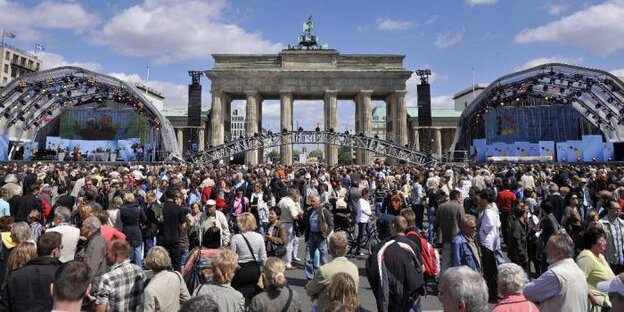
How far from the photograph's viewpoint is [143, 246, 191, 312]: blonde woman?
4539 millimetres

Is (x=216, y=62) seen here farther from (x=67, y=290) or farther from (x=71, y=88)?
(x=67, y=290)

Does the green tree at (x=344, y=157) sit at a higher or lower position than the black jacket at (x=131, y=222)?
higher

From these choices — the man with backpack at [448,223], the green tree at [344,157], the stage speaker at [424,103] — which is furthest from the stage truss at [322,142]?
the green tree at [344,157]

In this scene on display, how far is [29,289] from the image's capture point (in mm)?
4301

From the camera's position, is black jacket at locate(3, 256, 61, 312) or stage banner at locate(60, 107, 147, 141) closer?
black jacket at locate(3, 256, 61, 312)

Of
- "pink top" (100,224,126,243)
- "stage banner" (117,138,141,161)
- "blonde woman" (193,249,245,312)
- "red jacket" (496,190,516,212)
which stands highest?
"stage banner" (117,138,141,161)

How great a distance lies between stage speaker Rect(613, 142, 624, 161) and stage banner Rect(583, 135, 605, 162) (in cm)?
93

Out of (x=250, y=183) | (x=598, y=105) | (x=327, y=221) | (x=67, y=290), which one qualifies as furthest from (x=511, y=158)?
(x=67, y=290)

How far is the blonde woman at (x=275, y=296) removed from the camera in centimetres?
421

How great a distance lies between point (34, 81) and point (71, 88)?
3132 millimetres

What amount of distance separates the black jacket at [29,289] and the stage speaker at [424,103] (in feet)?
124

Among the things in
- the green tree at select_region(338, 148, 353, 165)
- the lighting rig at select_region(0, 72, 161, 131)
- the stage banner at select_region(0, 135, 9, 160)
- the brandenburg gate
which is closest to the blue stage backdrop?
the brandenburg gate

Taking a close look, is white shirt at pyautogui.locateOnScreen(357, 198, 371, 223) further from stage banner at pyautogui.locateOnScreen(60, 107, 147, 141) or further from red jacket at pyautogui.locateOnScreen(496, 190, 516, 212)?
stage banner at pyautogui.locateOnScreen(60, 107, 147, 141)

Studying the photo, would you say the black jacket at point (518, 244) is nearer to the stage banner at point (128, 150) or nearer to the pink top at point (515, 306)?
the pink top at point (515, 306)
